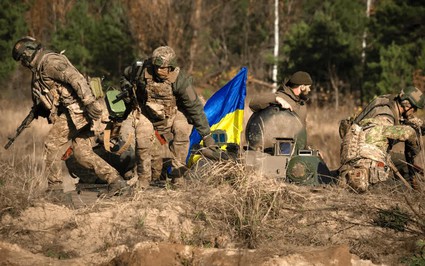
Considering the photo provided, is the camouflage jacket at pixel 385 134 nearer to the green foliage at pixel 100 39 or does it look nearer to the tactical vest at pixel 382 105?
the tactical vest at pixel 382 105

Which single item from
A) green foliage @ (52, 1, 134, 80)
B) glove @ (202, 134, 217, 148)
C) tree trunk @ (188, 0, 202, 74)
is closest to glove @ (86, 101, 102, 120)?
glove @ (202, 134, 217, 148)

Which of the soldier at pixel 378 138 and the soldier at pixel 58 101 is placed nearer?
the soldier at pixel 378 138

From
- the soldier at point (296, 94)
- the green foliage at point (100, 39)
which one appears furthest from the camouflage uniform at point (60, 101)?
the green foliage at point (100, 39)

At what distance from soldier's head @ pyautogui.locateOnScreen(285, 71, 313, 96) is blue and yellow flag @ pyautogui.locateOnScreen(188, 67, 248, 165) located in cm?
161

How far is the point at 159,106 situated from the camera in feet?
32.8

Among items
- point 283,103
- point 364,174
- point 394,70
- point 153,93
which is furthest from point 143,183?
point 394,70

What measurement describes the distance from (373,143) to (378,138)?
3.2 inches

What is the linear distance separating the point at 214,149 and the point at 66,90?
5.81 feet

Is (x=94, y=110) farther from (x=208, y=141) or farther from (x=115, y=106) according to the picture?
(x=208, y=141)

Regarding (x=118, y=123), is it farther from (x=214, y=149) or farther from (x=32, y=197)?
(x=32, y=197)

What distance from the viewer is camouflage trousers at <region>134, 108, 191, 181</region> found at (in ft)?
32.4

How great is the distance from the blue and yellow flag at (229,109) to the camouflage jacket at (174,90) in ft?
6.21

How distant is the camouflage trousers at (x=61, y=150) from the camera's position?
9.44 meters

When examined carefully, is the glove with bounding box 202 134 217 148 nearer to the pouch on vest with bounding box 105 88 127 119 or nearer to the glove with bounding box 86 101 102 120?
the pouch on vest with bounding box 105 88 127 119
